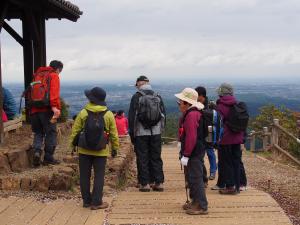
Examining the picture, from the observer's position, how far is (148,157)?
22.7 ft

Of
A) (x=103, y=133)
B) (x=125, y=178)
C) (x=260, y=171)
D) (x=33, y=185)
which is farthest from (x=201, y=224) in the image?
(x=260, y=171)

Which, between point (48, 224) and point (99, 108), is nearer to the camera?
point (48, 224)

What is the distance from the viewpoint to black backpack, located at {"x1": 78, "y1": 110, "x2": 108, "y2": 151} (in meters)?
5.51

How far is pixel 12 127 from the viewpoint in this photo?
9.75 m

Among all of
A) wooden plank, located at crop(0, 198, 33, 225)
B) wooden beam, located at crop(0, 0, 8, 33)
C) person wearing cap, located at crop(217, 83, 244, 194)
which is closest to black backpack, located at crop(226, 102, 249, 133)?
person wearing cap, located at crop(217, 83, 244, 194)

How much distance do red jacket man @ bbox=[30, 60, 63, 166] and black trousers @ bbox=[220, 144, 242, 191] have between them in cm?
255

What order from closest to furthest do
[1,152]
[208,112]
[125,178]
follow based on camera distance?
[208,112], [1,152], [125,178]

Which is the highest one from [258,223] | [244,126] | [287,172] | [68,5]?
[68,5]

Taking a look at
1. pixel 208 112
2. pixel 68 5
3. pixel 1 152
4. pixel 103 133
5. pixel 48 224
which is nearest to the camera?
pixel 48 224

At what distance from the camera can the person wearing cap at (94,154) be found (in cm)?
561

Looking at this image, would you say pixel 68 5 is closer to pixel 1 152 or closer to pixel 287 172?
pixel 1 152

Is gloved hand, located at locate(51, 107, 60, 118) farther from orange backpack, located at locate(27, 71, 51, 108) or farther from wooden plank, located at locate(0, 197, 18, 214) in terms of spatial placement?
wooden plank, located at locate(0, 197, 18, 214)

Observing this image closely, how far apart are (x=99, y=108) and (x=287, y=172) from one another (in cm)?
608

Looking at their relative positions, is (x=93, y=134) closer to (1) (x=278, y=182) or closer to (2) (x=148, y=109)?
(2) (x=148, y=109)
